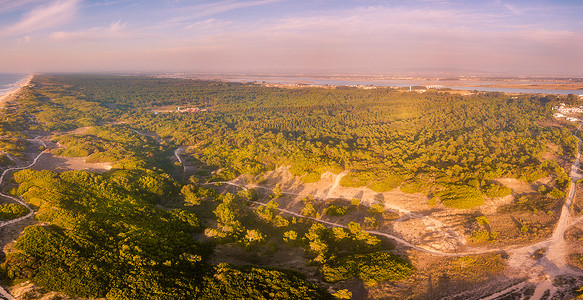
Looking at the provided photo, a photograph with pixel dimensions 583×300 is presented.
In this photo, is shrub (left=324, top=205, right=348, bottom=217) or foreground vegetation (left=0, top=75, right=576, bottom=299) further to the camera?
shrub (left=324, top=205, right=348, bottom=217)

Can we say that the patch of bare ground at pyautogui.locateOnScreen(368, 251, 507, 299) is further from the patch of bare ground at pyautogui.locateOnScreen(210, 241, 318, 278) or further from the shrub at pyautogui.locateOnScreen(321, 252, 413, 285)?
the patch of bare ground at pyautogui.locateOnScreen(210, 241, 318, 278)

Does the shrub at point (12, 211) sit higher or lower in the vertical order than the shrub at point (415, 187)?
higher

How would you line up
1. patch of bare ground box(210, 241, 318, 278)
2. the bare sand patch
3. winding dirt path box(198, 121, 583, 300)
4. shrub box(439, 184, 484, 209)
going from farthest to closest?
1. the bare sand patch
2. shrub box(439, 184, 484, 209)
3. patch of bare ground box(210, 241, 318, 278)
4. winding dirt path box(198, 121, 583, 300)

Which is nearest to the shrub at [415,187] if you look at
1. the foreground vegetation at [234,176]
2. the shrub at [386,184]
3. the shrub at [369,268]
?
the foreground vegetation at [234,176]

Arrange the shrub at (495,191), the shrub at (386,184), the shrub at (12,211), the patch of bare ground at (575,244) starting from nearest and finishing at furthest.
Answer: the patch of bare ground at (575,244) → the shrub at (12,211) → the shrub at (495,191) → the shrub at (386,184)

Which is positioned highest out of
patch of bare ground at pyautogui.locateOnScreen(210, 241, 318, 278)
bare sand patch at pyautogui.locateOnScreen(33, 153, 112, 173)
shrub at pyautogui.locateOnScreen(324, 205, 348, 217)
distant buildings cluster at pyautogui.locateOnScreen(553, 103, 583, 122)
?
distant buildings cluster at pyautogui.locateOnScreen(553, 103, 583, 122)

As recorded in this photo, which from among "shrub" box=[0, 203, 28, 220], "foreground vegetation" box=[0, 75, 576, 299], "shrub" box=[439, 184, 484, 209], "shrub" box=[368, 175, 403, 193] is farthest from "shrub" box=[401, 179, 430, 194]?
"shrub" box=[0, 203, 28, 220]

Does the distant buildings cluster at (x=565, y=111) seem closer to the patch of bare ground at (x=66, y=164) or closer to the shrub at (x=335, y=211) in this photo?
the shrub at (x=335, y=211)

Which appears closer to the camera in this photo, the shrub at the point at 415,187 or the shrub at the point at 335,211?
the shrub at the point at 335,211
